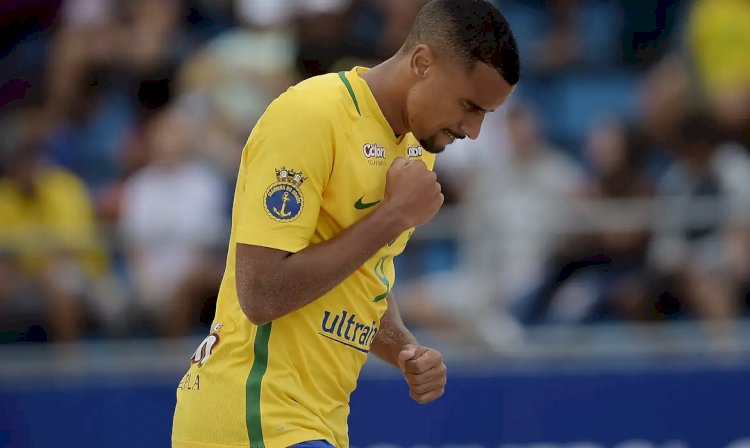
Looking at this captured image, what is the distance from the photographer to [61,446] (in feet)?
27.2

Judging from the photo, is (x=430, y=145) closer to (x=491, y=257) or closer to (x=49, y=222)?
(x=491, y=257)

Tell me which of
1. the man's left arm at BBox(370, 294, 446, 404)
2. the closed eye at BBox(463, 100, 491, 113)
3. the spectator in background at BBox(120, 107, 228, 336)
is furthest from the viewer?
the spectator in background at BBox(120, 107, 228, 336)

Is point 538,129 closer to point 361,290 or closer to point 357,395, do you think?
point 357,395

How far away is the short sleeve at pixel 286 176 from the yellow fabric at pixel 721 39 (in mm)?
5622

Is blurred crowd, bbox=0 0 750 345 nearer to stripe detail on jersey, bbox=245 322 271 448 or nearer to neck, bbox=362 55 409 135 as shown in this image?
neck, bbox=362 55 409 135

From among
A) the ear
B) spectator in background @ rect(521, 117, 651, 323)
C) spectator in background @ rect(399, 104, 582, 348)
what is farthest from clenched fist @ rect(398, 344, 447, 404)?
spectator in background @ rect(521, 117, 651, 323)

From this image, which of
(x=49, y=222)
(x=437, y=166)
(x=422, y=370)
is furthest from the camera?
(x=49, y=222)

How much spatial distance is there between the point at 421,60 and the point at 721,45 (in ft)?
18.8

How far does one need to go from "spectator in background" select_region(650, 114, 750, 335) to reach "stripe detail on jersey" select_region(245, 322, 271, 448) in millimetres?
4289

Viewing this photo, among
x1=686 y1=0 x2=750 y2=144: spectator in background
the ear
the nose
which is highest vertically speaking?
x1=686 y1=0 x2=750 y2=144: spectator in background

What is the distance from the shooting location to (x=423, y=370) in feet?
12.9

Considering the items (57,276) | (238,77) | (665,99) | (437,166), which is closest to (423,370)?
(437,166)

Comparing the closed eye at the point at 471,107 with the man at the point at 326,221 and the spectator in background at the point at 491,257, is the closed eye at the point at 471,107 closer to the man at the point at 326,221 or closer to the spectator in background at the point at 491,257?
the man at the point at 326,221

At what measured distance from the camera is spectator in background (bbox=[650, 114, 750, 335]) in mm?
7438
